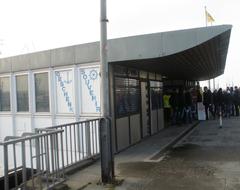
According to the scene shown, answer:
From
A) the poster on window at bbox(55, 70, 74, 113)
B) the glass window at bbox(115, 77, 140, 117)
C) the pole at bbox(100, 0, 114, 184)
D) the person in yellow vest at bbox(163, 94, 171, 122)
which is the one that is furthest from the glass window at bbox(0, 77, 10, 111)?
the person in yellow vest at bbox(163, 94, 171, 122)

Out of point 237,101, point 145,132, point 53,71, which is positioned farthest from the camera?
point 237,101

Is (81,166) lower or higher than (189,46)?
lower

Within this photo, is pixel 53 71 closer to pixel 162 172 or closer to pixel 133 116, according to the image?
pixel 133 116

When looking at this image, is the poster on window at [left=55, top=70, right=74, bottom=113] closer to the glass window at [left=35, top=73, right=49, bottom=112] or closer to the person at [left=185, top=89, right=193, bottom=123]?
the glass window at [left=35, top=73, right=49, bottom=112]

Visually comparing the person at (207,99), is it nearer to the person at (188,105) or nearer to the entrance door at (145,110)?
the person at (188,105)

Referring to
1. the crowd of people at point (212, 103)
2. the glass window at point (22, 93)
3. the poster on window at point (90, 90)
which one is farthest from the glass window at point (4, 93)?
the crowd of people at point (212, 103)

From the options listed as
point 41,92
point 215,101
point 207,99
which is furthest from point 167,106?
point 41,92

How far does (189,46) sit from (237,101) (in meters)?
12.7

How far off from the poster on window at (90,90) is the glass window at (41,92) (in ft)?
5.59

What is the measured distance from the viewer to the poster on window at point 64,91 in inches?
405

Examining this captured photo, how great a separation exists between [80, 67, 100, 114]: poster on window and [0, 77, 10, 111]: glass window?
4.13 m

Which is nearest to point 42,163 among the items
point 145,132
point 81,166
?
point 81,166

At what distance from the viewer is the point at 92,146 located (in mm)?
8867

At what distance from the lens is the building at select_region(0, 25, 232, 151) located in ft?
27.8
